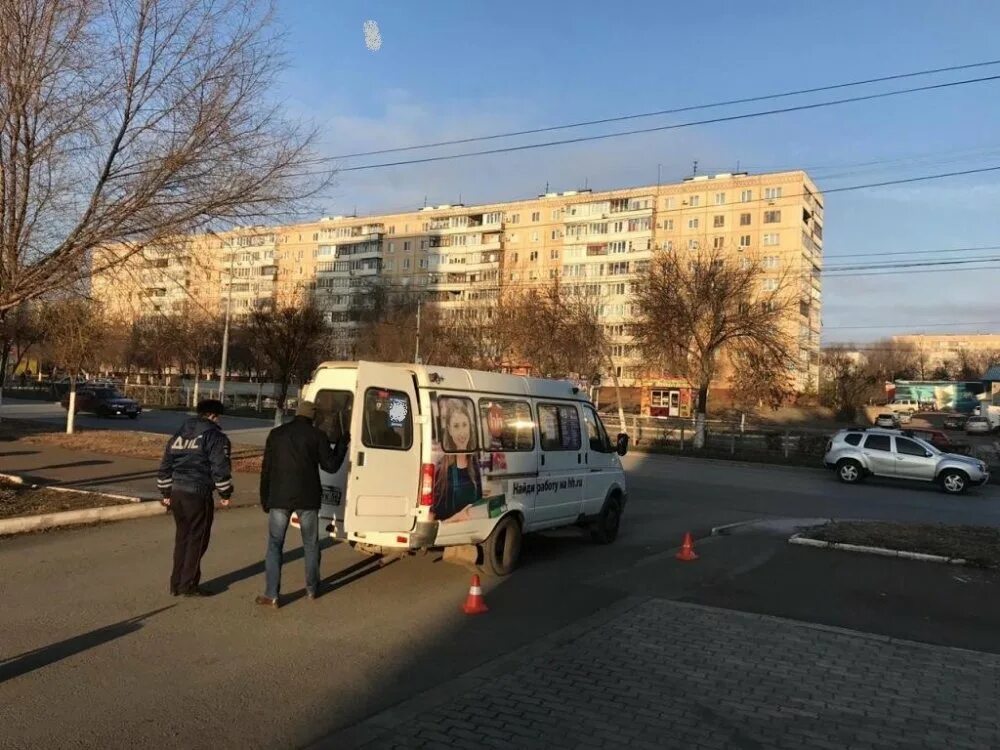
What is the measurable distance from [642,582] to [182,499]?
15.7 feet

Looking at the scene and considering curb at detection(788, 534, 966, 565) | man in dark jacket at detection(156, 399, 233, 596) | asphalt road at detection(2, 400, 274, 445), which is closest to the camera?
man in dark jacket at detection(156, 399, 233, 596)

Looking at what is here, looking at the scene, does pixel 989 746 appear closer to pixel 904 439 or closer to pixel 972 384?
pixel 904 439

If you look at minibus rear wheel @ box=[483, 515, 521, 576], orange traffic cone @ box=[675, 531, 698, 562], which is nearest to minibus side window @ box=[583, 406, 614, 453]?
orange traffic cone @ box=[675, 531, 698, 562]

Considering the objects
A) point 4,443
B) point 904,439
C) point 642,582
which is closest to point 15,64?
point 642,582

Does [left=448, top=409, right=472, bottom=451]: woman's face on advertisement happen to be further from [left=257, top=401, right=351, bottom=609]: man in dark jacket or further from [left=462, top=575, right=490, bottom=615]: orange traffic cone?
[left=462, top=575, right=490, bottom=615]: orange traffic cone

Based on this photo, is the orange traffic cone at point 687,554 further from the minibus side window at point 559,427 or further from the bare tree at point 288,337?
the bare tree at point 288,337

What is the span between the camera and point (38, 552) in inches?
330

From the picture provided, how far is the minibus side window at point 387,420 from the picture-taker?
289 inches

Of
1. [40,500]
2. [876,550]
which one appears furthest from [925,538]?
[40,500]

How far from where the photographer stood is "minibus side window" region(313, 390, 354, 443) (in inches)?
303

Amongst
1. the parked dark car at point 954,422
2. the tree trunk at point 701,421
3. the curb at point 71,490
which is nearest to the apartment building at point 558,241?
the parked dark car at point 954,422

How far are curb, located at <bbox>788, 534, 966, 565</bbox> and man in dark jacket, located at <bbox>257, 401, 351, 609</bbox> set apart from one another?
7.35 meters

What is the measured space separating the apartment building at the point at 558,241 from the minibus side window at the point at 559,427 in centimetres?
5666

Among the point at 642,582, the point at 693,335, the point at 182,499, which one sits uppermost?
the point at 693,335
